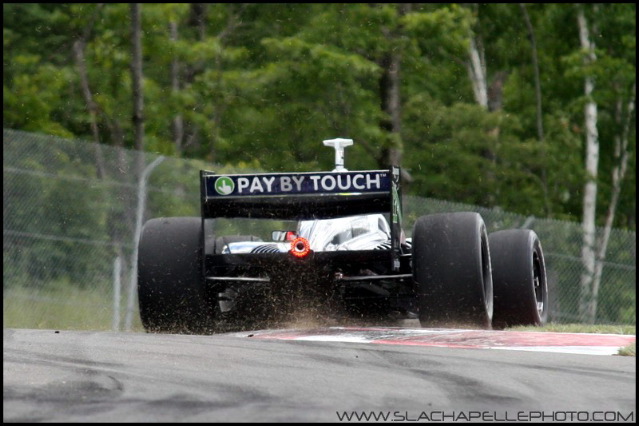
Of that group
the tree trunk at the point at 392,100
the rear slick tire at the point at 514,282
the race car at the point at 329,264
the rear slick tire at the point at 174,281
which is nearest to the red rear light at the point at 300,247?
the race car at the point at 329,264

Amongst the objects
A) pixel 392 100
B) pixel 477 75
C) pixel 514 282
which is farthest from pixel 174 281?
pixel 477 75

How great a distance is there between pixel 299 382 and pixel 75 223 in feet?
26.9

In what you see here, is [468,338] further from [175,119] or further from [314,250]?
[175,119]

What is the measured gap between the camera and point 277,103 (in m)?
26.0

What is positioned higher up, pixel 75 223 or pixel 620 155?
pixel 620 155

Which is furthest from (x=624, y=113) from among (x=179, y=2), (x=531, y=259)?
(x=531, y=259)

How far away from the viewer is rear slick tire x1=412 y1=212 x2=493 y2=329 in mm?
10508

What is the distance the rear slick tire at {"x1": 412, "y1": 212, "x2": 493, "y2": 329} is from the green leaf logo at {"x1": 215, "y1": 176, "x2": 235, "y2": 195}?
4.99 feet

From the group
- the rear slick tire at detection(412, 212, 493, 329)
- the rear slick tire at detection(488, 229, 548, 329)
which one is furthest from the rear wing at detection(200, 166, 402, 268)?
the rear slick tire at detection(488, 229, 548, 329)

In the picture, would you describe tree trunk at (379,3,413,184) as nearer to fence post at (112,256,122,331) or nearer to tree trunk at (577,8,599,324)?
tree trunk at (577,8,599,324)

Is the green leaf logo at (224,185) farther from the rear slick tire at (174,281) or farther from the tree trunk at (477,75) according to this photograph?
the tree trunk at (477,75)

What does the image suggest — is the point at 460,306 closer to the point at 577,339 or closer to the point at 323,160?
the point at 577,339

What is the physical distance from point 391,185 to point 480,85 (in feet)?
70.1

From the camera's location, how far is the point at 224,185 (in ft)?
35.6
